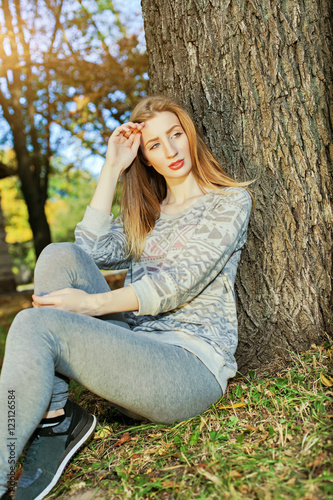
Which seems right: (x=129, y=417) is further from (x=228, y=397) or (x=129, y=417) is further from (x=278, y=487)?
(x=278, y=487)

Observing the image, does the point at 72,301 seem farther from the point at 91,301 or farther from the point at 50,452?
the point at 50,452

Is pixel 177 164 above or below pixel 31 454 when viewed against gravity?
above

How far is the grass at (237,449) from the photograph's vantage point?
5.43 feet

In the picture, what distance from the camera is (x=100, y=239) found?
8.84 ft

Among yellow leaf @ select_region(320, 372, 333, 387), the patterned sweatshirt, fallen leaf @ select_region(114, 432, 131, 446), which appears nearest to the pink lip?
the patterned sweatshirt

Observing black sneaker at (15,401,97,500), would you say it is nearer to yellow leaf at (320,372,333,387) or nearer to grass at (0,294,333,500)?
grass at (0,294,333,500)

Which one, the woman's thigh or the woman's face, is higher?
the woman's face

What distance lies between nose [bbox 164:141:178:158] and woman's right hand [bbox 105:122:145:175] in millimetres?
254

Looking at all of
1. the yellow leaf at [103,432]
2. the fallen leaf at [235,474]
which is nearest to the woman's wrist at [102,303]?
the yellow leaf at [103,432]

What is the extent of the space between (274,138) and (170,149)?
61 cm

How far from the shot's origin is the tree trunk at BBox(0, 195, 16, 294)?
36.5ft

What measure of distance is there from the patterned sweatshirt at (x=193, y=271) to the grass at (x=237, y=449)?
9.4 inches

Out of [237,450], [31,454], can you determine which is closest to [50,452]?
[31,454]

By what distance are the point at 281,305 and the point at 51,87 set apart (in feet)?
31.5
